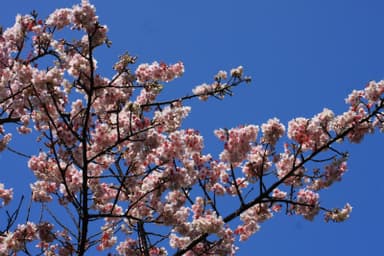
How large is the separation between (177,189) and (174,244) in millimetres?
1716

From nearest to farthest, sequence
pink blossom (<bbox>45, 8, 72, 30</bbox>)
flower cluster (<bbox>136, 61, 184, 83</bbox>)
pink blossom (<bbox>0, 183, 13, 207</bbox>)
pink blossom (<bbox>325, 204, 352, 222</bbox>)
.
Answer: pink blossom (<bbox>325, 204, 352, 222</bbox>) < pink blossom (<bbox>45, 8, 72, 30</bbox>) < flower cluster (<bbox>136, 61, 184, 83</bbox>) < pink blossom (<bbox>0, 183, 13, 207</bbox>)

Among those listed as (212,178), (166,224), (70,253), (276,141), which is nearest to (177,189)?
(166,224)

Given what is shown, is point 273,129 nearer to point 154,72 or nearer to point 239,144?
point 239,144

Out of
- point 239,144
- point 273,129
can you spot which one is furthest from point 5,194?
point 273,129

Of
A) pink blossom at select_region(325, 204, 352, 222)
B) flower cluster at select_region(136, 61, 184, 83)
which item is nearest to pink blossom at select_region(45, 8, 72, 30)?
flower cluster at select_region(136, 61, 184, 83)

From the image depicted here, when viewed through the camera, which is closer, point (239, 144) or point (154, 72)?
point (239, 144)

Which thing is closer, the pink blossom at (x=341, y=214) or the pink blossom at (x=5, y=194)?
the pink blossom at (x=341, y=214)

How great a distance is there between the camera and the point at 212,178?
8.46m

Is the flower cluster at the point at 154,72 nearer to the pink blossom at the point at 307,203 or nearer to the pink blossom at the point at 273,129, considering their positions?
the pink blossom at the point at 273,129

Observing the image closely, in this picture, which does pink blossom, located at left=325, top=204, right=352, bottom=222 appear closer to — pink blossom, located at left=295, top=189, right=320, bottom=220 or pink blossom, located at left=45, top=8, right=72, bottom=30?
pink blossom, located at left=295, top=189, right=320, bottom=220

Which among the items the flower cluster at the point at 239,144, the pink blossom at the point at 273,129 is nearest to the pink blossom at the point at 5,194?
the flower cluster at the point at 239,144

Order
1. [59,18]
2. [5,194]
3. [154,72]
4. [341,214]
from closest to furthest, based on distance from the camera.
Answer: [341,214], [59,18], [154,72], [5,194]

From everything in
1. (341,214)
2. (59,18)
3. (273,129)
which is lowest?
(341,214)

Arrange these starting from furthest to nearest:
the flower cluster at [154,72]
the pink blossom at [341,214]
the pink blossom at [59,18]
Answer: the flower cluster at [154,72], the pink blossom at [59,18], the pink blossom at [341,214]
